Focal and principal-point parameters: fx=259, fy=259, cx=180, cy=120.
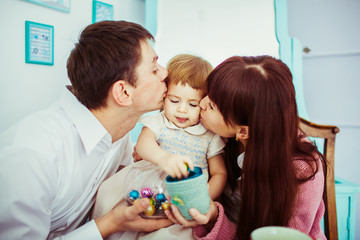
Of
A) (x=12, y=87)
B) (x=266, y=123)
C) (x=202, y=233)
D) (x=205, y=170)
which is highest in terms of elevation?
(x=12, y=87)

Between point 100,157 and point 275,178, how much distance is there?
78cm

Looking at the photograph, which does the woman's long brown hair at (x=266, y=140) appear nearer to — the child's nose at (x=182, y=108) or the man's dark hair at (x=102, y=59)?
the child's nose at (x=182, y=108)

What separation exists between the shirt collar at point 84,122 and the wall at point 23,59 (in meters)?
0.58

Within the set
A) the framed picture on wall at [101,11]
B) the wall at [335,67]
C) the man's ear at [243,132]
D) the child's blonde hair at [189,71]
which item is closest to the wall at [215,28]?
the framed picture on wall at [101,11]

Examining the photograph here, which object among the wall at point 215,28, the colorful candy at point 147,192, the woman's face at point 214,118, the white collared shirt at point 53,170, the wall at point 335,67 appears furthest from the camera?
the wall at point 335,67

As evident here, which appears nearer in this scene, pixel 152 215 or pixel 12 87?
pixel 152 215

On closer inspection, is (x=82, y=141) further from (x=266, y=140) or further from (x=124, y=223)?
(x=266, y=140)

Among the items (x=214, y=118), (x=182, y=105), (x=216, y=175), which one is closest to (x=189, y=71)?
(x=182, y=105)

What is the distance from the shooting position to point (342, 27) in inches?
89.6

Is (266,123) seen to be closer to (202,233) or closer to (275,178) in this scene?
(275,178)

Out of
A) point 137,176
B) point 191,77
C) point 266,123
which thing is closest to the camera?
point 266,123

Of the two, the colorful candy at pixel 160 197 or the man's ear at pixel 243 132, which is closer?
the colorful candy at pixel 160 197

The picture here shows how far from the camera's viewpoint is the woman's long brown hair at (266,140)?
0.91 metres

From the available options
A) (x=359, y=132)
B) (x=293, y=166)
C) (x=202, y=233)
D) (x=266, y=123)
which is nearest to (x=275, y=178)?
(x=293, y=166)
